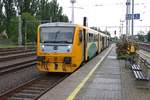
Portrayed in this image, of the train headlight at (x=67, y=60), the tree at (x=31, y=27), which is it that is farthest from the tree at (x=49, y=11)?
the train headlight at (x=67, y=60)

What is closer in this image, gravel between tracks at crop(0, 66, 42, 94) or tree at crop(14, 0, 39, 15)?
gravel between tracks at crop(0, 66, 42, 94)

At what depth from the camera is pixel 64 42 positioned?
63.5 feet

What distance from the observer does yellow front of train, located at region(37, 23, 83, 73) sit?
1888cm

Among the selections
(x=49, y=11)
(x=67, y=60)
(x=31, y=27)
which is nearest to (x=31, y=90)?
(x=67, y=60)

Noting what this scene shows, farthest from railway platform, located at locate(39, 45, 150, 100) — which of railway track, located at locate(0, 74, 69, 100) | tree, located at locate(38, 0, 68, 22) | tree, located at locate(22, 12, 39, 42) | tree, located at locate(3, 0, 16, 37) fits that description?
tree, located at locate(38, 0, 68, 22)

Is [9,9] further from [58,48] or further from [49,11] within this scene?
[58,48]

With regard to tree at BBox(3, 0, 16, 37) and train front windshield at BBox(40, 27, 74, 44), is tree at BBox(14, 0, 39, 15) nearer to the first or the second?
tree at BBox(3, 0, 16, 37)

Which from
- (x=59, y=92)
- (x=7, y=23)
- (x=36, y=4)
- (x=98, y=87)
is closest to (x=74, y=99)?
(x=59, y=92)

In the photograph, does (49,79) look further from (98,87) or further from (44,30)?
(98,87)

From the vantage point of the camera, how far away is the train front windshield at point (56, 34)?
64.0 ft

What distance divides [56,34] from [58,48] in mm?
973

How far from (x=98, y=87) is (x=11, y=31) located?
71955mm

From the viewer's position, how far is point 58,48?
19.1m

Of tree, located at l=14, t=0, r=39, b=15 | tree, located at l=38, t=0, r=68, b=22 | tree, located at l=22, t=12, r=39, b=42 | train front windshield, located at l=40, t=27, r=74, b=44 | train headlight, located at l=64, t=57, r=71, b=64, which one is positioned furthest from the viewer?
tree, located at l=38, t=0, r=68, b=22
